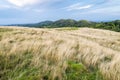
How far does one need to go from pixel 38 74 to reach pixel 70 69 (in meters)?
0.93

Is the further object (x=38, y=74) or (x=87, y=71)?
(x=87, y=71)

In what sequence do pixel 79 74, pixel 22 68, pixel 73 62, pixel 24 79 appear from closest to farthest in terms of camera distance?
pixel 24 79 → pixel 79 74 → pixel 22 68 → pixel 73 62

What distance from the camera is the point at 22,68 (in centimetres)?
607

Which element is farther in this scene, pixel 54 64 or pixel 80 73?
pixel 54 64

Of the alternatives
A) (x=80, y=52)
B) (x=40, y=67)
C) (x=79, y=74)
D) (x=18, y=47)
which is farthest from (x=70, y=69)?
(x=18, y=47)

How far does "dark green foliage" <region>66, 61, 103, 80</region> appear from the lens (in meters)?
5.47

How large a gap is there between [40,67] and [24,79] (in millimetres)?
795

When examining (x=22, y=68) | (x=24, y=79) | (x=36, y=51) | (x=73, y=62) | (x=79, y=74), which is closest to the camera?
(x=24, y=79)

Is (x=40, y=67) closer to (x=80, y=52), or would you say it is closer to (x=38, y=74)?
(x=38, y=74)

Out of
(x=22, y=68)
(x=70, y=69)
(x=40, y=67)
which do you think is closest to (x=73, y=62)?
(x=70, y=69)

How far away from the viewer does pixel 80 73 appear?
5.73 meters

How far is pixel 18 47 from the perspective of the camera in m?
7.79

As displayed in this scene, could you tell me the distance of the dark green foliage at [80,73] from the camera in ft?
18.0

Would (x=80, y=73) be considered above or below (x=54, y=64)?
below
